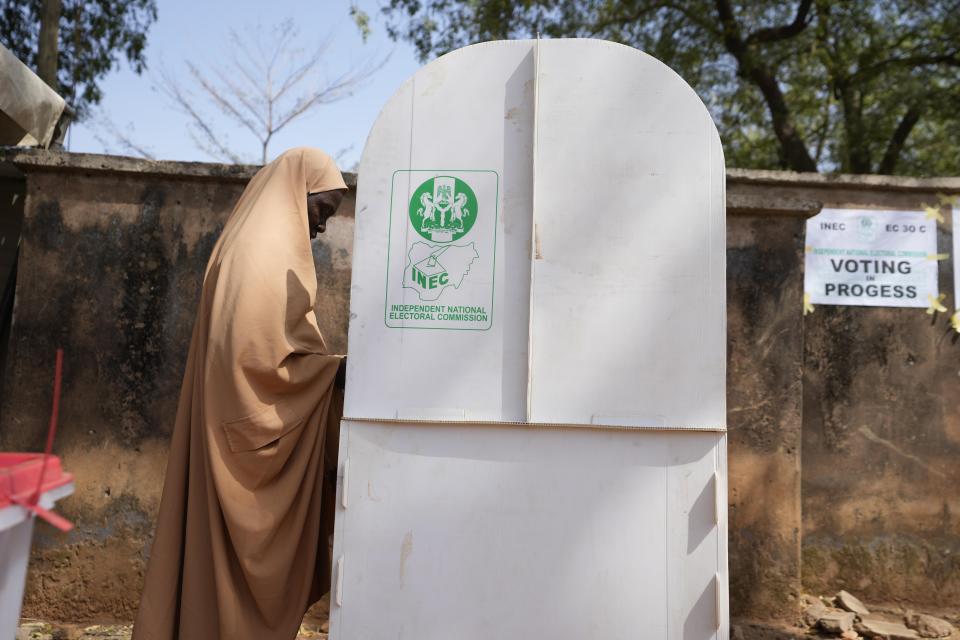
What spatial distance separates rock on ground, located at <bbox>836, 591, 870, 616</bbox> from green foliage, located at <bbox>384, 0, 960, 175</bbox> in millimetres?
7001

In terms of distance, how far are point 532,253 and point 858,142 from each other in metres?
9.21

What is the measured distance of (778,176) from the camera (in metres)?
4.61

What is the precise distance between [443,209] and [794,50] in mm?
8966

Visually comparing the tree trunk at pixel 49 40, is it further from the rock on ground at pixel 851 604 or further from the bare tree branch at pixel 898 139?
the bare tree branch at pixel 898 139

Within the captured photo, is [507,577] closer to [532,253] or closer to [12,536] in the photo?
[532,253]

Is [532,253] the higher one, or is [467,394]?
[532,253]

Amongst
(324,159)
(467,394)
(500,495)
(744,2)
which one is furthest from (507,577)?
(744,2)

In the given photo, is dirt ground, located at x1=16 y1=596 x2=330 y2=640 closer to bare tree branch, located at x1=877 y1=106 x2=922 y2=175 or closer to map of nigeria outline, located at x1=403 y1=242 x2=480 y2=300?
map of nigeria outline, located at x1=403 y1=242 x2=480 y2=300

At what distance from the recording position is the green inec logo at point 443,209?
2.68 m

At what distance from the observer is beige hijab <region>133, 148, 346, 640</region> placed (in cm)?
270

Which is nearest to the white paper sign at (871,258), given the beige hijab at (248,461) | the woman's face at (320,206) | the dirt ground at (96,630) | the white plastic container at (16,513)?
the woman's face at (320,206)

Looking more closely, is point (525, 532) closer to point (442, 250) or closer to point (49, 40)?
point (442, 250)

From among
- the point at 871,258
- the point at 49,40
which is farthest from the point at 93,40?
the point at 871,258

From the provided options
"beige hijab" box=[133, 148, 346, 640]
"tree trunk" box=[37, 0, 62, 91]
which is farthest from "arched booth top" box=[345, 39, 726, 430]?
"tree trunk" box=[37, 0, 62, 91]
